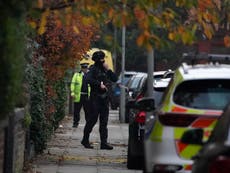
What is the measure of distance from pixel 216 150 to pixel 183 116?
2716 mm

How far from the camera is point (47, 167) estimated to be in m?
13.2

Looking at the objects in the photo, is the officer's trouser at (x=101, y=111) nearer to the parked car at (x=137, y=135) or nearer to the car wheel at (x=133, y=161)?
the parked car at (x=137, y=135)

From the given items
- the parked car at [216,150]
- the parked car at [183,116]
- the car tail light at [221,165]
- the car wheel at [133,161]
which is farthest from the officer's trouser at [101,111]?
the car tail light at [221,165]

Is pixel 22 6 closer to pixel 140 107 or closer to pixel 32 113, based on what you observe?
pixel 140 107

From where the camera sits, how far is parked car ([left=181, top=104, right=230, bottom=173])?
5914mm

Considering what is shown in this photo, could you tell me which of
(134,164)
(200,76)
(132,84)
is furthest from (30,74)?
(132,84)

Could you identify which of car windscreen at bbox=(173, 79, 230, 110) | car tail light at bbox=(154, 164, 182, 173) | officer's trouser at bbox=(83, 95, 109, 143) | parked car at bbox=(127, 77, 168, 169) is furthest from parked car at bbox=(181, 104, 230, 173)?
officer's trouser at bbox=(83, 95, 109, 143)

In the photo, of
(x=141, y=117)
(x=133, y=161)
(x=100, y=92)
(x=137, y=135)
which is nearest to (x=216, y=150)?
(x=141, y=117)

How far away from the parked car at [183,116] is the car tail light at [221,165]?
2722 millimetres

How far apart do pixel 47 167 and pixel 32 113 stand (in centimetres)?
93

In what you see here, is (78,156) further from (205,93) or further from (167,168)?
(167,168)

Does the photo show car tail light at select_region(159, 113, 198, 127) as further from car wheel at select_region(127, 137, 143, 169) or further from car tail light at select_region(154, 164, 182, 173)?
car wheel at select_region(127, 137, 143, 169)

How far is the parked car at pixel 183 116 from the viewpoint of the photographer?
29.1 ft

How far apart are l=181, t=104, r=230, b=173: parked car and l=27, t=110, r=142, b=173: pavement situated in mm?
5472
